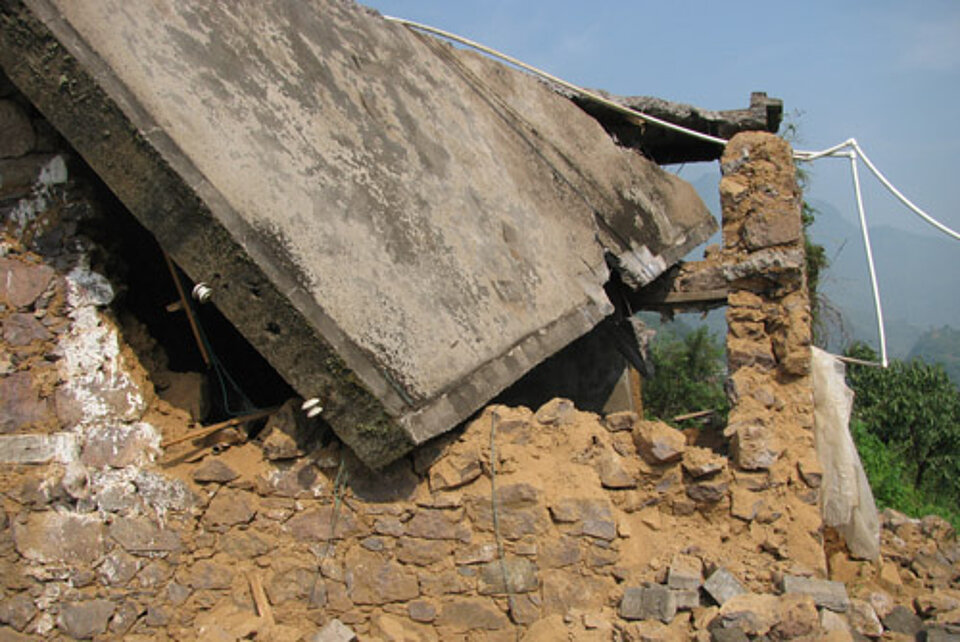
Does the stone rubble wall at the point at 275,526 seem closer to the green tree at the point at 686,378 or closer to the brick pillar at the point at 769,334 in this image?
the brick pillar at the point at 769,334

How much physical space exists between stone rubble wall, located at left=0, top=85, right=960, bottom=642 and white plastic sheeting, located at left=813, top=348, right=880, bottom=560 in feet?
2.77

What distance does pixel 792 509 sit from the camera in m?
4.72

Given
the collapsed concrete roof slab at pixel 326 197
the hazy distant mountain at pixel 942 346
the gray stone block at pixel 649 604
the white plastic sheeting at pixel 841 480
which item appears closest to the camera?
the collapsed concrete roof slab at pixel 326 197

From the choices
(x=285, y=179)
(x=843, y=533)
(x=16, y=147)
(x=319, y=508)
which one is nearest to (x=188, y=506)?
(x=319, y=508)

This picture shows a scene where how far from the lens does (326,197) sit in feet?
13.8

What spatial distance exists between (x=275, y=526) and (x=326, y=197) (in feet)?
5.30

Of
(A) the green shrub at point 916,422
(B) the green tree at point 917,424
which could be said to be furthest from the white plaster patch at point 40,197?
(B) the green tree at point 917,424

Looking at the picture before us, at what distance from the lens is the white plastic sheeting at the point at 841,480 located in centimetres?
518

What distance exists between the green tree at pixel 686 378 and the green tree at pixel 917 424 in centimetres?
233

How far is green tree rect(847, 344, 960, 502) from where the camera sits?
12391 millimetres

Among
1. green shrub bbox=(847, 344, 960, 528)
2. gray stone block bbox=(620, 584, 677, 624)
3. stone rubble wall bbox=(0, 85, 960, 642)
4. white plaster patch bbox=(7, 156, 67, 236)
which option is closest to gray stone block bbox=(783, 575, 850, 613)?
stone rubble wall bbox=(0, 85, 960, 642)

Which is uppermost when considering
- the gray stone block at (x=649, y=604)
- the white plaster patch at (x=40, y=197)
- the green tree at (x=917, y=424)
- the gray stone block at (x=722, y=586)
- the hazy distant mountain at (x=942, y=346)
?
the hazy distant mountain at (x=942, y=346)

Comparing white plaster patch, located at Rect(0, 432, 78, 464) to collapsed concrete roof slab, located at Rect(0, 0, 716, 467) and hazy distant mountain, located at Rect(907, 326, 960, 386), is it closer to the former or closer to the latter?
collapsed concrete roof slab, located at Rect(0, 0, 716, 467)

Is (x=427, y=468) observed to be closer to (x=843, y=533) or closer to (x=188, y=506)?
(x=188, y=506)
